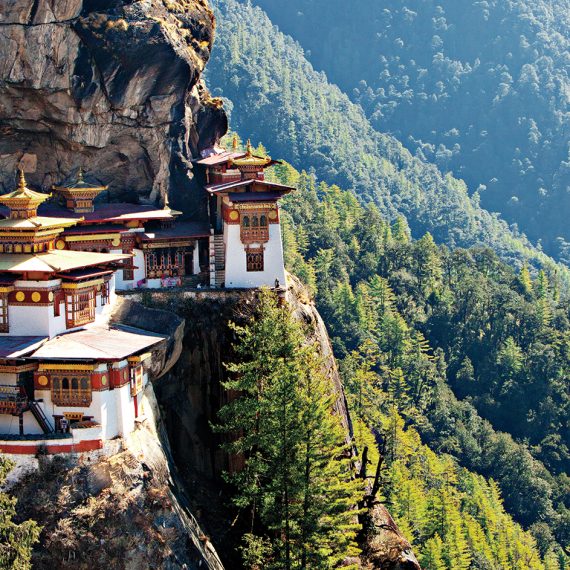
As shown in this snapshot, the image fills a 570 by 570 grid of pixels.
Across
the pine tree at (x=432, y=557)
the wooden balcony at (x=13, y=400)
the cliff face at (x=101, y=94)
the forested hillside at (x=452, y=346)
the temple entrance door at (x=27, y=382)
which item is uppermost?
the cliff face at (x=101, y=94)

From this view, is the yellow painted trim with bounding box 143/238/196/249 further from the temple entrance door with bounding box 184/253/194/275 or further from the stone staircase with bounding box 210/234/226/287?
the stone staircase with bounding box 210/234/226/287

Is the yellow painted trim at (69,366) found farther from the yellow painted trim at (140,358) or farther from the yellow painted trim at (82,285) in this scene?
the yellow painted trim at (82,285)

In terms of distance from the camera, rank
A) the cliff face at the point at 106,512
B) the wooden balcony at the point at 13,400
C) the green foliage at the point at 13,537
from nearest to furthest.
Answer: the green foliage at the point at 13,537 < the cliff face at the point at 106,512 < the wooden balcony at the point at 13,400

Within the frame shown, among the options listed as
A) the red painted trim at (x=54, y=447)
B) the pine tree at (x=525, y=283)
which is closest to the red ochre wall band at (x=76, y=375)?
the red painted trim at (x=54, y=447)

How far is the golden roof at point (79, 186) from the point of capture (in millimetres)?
50719

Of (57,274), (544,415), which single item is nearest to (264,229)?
(57,274)

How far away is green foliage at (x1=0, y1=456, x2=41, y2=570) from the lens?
3472cm

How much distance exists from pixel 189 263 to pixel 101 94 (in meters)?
7.87

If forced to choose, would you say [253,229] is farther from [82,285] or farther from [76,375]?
[76,375]

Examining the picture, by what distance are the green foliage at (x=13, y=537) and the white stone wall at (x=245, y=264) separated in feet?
53.0

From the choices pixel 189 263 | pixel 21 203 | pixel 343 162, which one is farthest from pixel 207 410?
pixel 343 162

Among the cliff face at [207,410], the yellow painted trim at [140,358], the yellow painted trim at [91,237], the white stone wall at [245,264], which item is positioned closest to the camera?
the yellow painted trim at [140,358]

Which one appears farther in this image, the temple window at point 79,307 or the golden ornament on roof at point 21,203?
the golden ornament on roof at point 21,203

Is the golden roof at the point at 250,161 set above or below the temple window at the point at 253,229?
above
